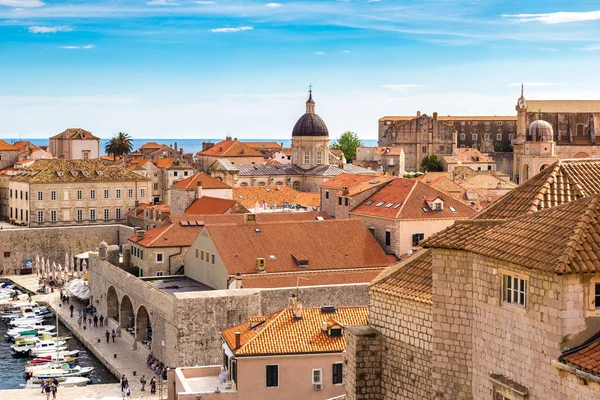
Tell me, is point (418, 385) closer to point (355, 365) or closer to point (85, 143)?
point (355, 365)

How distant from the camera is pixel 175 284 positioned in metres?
46.6

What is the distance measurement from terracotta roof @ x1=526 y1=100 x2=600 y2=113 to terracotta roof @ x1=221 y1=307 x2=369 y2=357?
99941 millimetres

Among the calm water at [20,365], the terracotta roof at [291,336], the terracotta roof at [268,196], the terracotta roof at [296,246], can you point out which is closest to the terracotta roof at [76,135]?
the terracotta roof at [268,196]

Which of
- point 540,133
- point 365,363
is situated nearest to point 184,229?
point 365,363

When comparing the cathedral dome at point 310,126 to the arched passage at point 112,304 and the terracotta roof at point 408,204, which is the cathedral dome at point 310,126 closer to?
the terracotta roof at point 408,204

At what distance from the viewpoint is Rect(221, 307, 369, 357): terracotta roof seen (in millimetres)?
29203

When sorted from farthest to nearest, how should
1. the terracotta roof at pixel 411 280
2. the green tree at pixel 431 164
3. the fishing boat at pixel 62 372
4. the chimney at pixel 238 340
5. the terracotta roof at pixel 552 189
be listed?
the green tree at pixel 431 164
the fishing boat at pixel 62 372
the chimney at pixel 238 340
the terracotta roof at pixel 411 280
the terracotta roof at pixel 552 189

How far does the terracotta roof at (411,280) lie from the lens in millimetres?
15312

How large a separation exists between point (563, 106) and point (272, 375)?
107 m

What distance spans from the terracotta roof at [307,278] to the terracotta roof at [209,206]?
1910 cm

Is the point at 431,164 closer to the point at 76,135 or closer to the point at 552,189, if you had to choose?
the point at 76,135

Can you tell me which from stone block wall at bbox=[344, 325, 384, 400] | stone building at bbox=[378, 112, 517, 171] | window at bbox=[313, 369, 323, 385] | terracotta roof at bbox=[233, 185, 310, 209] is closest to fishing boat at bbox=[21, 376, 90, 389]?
window at bbox=[313, 369, 323, 385]

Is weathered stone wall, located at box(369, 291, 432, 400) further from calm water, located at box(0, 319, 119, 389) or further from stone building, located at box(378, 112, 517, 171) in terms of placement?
stone building, located at box(378, 112, 517, 171)

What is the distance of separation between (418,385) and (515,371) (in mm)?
2999
